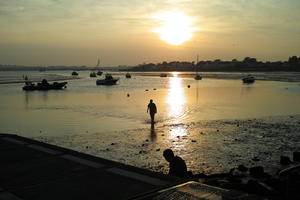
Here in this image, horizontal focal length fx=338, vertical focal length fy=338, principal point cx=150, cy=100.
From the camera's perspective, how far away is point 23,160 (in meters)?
9.32

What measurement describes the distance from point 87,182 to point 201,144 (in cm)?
978

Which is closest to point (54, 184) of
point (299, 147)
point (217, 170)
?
point (217, 170)

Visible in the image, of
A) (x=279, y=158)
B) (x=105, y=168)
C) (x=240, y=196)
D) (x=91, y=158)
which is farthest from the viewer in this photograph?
(x=279, y=158)

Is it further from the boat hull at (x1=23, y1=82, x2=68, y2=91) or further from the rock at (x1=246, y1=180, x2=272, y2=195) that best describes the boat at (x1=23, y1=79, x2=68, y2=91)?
the rock at (x1=246, y1=180, x2=272, y2=195)

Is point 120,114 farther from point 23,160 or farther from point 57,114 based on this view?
point 23,160

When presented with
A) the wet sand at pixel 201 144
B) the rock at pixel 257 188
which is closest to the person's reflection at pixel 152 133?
the wet sand at pixel 201 144

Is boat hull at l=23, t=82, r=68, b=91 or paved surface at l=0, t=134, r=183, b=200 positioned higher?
paved surface at l=0, t=134, r=183, b=200

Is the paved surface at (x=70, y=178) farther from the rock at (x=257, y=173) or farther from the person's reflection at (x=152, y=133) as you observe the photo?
the person's reflection at (x=152, y=133)

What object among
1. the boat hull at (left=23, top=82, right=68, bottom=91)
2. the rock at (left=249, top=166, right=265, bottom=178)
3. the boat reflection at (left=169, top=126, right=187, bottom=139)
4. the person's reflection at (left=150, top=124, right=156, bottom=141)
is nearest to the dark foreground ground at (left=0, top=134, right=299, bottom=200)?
the rock at (left=249, top=166, right=265, bottom=178)

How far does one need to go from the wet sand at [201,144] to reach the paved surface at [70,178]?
390 cm

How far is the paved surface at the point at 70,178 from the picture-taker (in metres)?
6.63

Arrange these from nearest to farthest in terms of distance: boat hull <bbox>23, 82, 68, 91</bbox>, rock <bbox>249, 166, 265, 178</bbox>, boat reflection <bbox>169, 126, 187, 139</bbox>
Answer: rock <bbox>249, 166, 265, 178</bbox>, boat reflection <bbox>169, 126, 187, 139</bbox>, boat hull <bbox>23, 82, 68, 91</bbox>

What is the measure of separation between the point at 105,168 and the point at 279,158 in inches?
333

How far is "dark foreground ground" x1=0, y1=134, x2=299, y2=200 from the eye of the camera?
630cm
